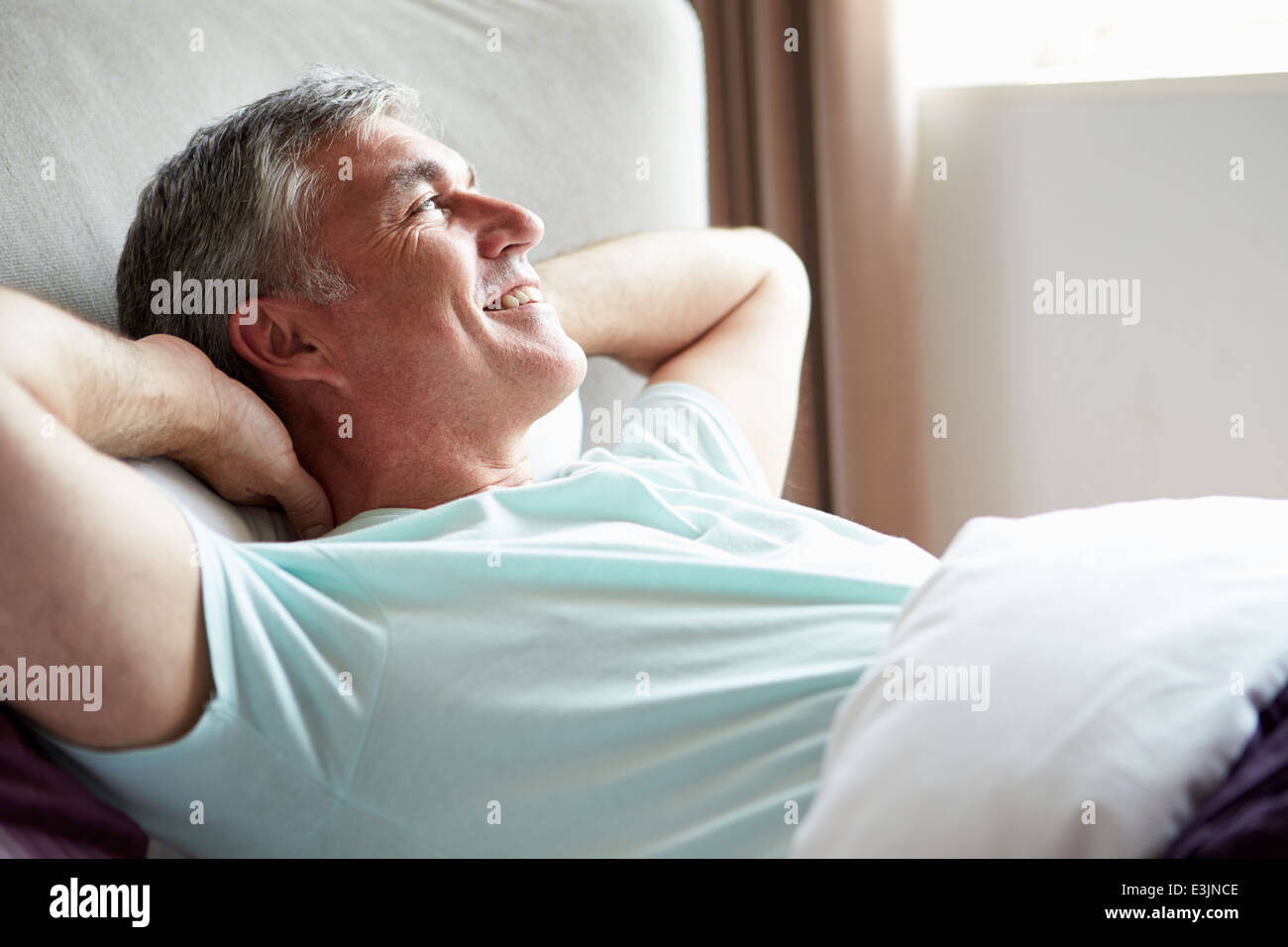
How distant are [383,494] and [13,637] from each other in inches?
18.5

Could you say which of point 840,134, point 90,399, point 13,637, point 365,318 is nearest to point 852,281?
point 840,134

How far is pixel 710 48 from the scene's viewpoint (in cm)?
228

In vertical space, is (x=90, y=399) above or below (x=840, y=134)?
below

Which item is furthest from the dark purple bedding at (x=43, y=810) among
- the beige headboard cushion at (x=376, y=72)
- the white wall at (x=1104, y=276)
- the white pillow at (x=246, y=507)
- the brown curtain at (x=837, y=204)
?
the white wall at (x=1104, y=276)

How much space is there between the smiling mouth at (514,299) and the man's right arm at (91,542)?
1.31ft

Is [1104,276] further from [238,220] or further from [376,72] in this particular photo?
[238,220]

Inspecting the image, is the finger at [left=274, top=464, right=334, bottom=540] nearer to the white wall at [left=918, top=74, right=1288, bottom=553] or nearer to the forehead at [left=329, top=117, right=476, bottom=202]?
the forehead at [left=329, top=117, right=476, bottom=202]

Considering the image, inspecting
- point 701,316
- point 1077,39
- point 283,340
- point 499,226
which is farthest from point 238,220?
point 1077,39

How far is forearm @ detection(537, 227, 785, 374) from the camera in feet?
4.95

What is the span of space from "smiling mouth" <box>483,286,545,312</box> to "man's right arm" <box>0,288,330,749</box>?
398mm

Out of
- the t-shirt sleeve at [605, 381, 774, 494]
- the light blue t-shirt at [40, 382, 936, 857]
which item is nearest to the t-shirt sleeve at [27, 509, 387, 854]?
the light blue t-shirt at [40, 382, 936, 857]

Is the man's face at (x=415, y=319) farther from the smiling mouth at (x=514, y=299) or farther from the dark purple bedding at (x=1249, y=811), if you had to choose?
the dark purple bedding at (x=1249, y=811)

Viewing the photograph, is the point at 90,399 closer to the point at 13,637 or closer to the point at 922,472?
the point at 13,637
